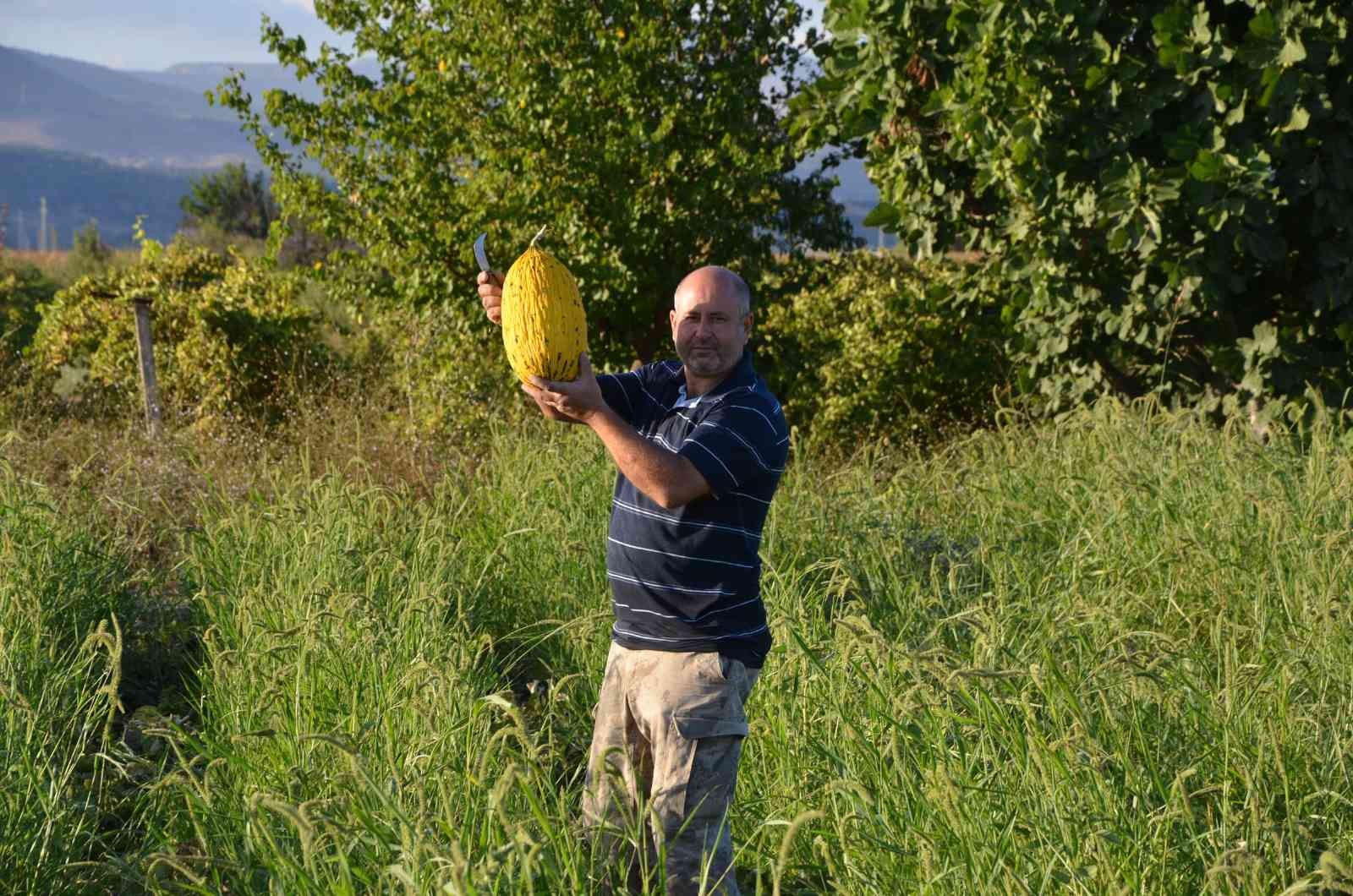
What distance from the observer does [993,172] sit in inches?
267

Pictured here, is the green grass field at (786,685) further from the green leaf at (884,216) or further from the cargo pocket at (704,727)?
the green leaf at (884,216)

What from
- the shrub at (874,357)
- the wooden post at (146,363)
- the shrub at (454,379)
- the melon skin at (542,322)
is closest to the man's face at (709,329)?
the melon skin at (542,322)

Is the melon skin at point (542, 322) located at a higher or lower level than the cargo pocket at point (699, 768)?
higher

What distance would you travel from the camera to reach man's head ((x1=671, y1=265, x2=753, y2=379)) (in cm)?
314

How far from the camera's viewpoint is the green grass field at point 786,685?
2615mm

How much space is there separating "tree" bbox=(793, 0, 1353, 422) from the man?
3.91 metres

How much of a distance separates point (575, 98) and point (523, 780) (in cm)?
618

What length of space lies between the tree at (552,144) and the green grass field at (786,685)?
1911 mm

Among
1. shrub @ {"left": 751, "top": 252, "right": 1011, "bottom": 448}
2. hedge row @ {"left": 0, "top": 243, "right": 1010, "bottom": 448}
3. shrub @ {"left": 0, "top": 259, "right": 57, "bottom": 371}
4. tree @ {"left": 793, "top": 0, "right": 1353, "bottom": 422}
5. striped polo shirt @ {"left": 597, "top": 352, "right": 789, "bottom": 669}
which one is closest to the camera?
striped polo shirt @ {"left": 597, "top": 352, "right": 789, "bottom": 669}

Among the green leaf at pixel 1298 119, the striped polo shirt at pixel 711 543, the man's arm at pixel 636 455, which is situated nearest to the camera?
the man's arm at pixel 636 455

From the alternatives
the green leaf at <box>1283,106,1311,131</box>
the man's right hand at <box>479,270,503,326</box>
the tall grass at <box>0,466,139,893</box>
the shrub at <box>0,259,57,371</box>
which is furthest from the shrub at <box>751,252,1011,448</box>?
the shrub at <box>0,259,57,371</box>

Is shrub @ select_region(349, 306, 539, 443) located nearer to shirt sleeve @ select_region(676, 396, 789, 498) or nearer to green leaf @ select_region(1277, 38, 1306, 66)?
green leaf @ select_region(1277, 38, 1306, 66)

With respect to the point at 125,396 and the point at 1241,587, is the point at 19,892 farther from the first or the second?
the point at 125,396

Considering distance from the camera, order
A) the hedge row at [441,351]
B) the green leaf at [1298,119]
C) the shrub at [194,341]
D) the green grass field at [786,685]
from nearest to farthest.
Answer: the green grass field at [786,685], the green leaf at [1298,119], the hedge row at [441,351], the shrub at [194,341]
